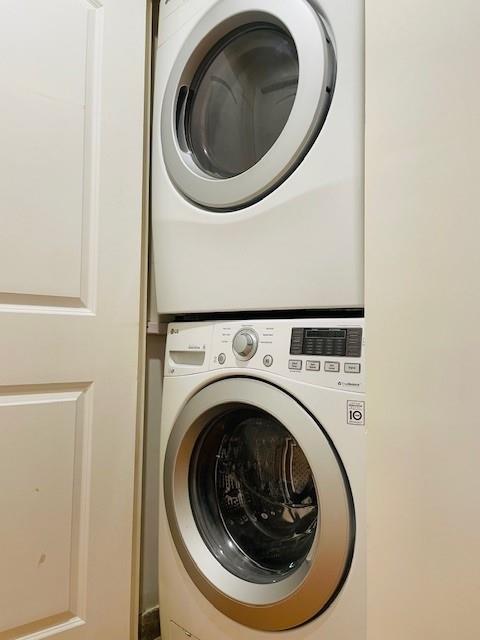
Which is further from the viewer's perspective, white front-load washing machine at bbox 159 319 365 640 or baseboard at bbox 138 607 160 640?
baseboard at bbox 138 607 160 640

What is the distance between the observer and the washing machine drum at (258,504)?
0.78 m

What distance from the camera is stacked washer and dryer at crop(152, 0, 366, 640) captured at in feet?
2.60

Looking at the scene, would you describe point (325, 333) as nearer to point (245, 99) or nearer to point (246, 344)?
point (246, 344)

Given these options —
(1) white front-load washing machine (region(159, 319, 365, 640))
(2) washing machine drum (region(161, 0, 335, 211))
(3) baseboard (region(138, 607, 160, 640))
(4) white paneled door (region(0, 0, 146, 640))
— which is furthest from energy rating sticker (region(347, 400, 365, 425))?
(3) baseboard (region(138, 607, 160, 640))

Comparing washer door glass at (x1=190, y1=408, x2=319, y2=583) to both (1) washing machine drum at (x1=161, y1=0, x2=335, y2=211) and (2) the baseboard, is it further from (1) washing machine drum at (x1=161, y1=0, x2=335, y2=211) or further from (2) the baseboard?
(1) washing machine drum at (x1=161, y1=0, x2=335, y2=211)

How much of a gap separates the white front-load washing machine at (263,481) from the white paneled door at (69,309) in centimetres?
13

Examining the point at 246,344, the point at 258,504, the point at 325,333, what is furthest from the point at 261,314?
the point at 258,504

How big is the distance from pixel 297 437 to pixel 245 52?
87 centimetres

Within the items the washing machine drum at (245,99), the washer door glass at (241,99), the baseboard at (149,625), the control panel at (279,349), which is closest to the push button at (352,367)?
the control panel at (279,349)

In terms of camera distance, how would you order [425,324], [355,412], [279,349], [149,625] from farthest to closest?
[149,625] → [279,349] → [355,412] → [425,324]

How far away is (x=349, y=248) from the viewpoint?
2.62 ft

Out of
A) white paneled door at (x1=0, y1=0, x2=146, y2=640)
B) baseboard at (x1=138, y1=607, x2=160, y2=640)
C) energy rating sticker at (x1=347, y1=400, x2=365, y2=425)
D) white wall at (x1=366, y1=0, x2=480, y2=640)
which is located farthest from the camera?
baseboard at (x1=138, y1=607, x2=160, y2=640)

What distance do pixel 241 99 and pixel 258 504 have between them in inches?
37.0

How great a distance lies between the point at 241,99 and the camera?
1.07m
